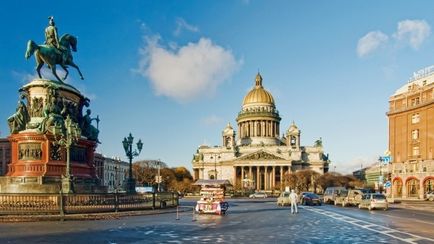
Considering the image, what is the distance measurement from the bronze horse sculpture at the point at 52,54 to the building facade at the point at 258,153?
114771 mm

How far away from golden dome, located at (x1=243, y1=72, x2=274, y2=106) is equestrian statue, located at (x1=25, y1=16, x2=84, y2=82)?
454 feet

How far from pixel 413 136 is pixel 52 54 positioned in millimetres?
66853

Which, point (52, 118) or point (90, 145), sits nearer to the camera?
point (52, 118)

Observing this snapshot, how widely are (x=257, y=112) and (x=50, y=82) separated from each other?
5384 inches

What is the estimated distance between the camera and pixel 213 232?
65.8 feet

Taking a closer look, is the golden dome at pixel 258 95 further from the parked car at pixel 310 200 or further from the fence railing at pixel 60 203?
the fence railing at pixel 60 203

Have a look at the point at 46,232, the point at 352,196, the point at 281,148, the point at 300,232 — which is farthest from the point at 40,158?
the point at 281,148

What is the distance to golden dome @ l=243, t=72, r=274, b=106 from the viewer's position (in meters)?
176

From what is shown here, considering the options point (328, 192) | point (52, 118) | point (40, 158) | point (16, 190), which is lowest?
point (328, 192)

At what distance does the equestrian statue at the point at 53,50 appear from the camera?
1465 inches

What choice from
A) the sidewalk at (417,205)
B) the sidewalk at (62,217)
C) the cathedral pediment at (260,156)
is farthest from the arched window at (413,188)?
the cathedral pediment at (260,156)

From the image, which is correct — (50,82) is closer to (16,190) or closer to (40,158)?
(40,158)

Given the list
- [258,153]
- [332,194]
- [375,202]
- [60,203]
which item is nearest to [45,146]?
[60,203]

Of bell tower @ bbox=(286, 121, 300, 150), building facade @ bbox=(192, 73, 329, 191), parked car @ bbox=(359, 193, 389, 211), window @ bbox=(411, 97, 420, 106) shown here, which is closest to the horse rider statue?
parked car @ bbox=(359, 193, 389, 211)
